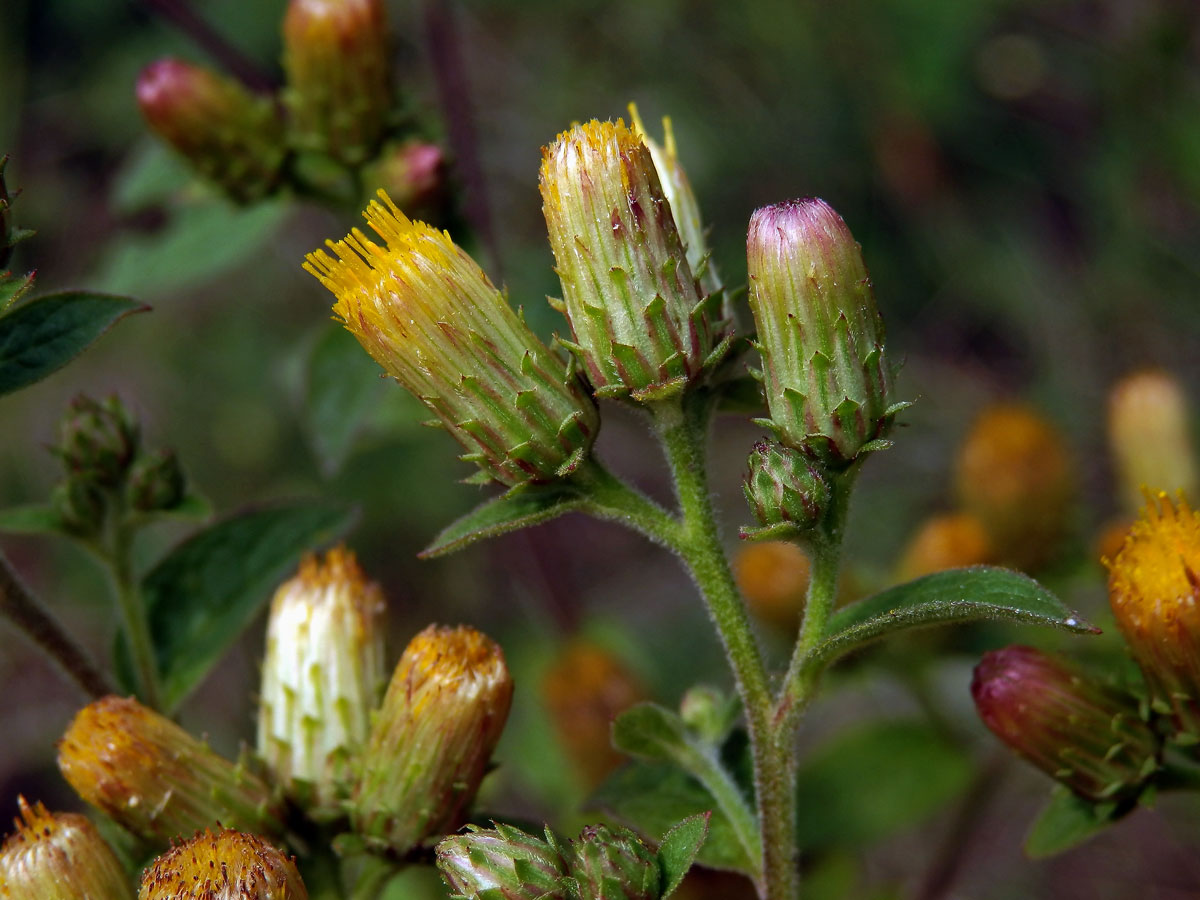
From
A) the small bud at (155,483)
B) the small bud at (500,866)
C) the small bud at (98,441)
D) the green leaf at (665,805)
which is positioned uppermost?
the small bud at (98,441)

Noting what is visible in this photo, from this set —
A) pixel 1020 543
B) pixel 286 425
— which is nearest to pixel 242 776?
pixel 1020 543

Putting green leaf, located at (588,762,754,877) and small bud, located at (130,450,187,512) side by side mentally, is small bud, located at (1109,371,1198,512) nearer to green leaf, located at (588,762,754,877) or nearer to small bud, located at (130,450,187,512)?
green leaf, located at (588,762,754,877)

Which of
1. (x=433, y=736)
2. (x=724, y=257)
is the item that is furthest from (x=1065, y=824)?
(x=724, y=257)

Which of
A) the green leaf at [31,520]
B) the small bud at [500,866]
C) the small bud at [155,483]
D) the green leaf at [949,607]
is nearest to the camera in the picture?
the green leaf at [949,607]

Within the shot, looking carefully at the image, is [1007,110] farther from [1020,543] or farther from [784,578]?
[784,578]

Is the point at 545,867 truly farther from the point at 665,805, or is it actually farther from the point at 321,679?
the point at 321,679

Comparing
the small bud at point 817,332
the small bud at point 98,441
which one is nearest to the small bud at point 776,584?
the small bud at point 817,332

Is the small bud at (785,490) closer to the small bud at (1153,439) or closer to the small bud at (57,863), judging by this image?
the small bud at (57,863)
